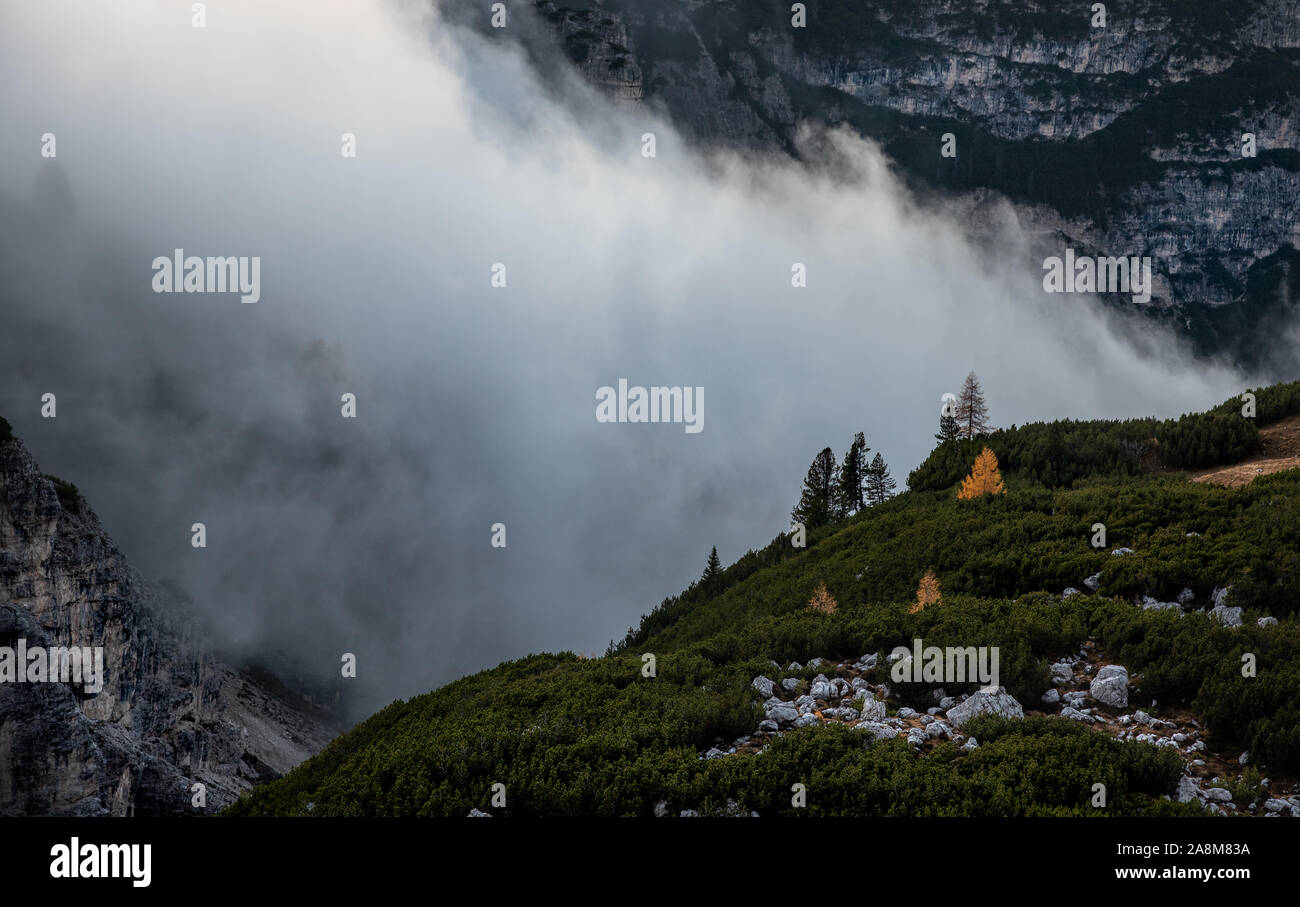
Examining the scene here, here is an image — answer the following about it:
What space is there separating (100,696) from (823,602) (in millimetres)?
101891

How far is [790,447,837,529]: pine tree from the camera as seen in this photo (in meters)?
64.4

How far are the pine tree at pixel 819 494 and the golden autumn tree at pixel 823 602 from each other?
38.9 metres

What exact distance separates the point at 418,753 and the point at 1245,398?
32.3 metres

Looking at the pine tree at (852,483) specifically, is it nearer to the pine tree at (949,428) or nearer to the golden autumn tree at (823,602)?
the pine tree at (949,428)

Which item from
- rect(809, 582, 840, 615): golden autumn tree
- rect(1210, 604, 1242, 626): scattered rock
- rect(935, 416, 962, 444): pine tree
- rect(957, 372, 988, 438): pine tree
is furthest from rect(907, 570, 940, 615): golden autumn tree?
rect(935, 416, 962, 444): pine tree

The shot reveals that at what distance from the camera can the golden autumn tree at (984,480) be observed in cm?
3092

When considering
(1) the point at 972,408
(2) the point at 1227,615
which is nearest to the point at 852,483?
(1) the point at 972,408

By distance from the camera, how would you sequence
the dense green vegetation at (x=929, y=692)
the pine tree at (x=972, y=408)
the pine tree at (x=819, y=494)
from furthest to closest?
the pine tree at (x=819, y=494), the pine tree at (x=972, y=408), the dense green vegetation at (x=929, y=692)

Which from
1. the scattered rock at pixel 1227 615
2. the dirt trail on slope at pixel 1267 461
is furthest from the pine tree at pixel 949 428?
the scattered rock at pixel 1227 615

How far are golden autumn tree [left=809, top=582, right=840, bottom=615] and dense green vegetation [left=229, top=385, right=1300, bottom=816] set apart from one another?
0.74 metres
